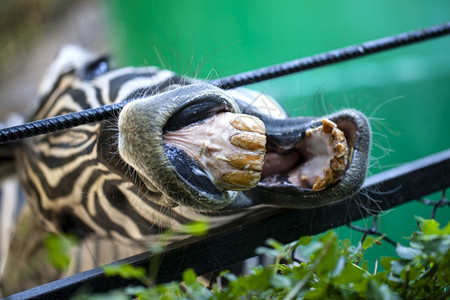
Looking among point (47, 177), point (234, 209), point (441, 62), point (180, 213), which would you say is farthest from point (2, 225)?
point (441, 62)

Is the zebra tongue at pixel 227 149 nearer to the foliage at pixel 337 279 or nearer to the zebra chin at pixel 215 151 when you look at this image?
the zebra chin at pixel 215 151


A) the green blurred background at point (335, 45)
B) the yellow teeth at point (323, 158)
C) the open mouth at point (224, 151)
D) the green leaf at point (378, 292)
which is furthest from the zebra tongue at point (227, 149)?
→ the green blurred background at point (335, 45)

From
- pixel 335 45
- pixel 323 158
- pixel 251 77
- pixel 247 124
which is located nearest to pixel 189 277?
pixel 247 124

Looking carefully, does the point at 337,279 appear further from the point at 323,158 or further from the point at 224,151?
the point at 323,158

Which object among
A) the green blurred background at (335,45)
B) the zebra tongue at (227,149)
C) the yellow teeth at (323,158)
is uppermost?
the zebra tongue at (227,149)

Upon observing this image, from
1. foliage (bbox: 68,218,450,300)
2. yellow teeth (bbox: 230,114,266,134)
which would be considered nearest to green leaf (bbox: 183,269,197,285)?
foliage (bbox: 68,218,450,300)

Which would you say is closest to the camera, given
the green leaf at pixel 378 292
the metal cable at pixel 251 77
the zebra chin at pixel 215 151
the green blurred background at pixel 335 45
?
the green leaf at pixel 378 292
